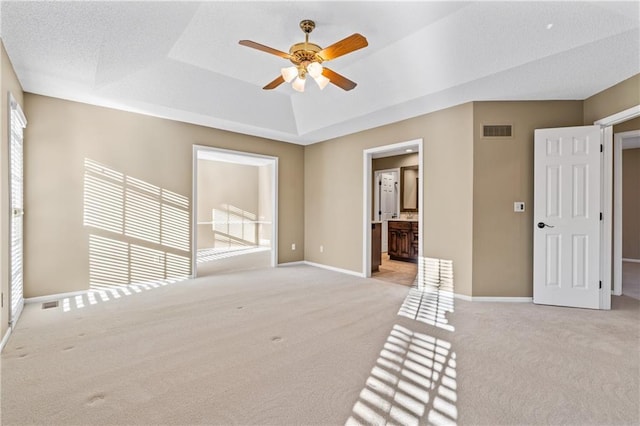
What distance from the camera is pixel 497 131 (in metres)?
3.98

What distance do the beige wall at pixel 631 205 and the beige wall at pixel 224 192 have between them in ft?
31.0

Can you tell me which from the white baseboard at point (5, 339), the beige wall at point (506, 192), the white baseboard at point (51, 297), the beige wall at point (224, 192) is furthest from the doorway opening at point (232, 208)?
the beige wall at point (506, 192)

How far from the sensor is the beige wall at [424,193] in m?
4.12

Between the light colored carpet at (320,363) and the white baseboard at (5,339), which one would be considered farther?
the white baseboard at (5,339)

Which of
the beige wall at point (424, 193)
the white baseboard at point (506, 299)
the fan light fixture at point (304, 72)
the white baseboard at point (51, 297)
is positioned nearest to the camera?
the fan light fixture at point (304, 72)

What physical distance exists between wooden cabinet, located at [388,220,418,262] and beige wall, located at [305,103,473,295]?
5.87 feet

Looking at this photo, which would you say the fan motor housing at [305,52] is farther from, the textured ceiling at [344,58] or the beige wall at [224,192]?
the beige wall at [224,192]

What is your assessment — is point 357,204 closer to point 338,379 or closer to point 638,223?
point 338,379

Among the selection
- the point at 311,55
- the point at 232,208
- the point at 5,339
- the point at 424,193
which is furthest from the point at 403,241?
the point at 5,339

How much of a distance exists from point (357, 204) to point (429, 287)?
6.12ft

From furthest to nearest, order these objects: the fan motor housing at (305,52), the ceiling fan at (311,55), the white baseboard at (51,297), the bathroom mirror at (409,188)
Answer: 1. the bathroom mirror at (409,188)
2. the white baseboard at (51,297)
3. the fan motor housing at (305,52)
4. the ceiling fan at (311,55)

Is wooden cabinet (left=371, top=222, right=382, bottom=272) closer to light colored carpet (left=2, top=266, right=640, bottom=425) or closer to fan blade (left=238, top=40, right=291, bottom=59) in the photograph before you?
light colored carpet (left=2, top=266, right=640, bottom=425)

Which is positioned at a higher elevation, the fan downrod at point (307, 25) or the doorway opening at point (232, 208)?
the fan downrod at point (307, 25)

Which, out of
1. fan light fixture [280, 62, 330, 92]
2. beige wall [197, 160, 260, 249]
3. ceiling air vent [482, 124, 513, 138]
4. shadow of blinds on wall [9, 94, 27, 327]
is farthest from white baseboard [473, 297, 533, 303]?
beige wall [197, 160, 260, 249]
